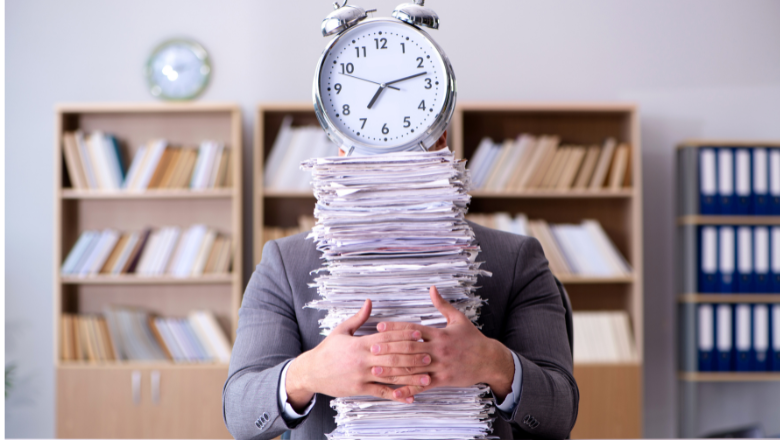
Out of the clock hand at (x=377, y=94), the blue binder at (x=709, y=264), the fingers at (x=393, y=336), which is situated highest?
the clock hand at (x=377, y=94)

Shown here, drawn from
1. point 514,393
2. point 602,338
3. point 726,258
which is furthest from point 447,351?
point 726,258

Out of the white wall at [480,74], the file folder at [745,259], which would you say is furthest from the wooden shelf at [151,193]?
the file folder at [745,259]

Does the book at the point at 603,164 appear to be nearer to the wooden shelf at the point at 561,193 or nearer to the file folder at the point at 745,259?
the wooden shelf at the point at 561,193

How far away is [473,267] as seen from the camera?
0.85m

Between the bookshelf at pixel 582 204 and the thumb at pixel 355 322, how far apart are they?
2386mm

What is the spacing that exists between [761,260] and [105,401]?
11.0 ft

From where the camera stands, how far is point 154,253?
3.25 metres

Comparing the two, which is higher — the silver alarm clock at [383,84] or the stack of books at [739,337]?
the silver alarm clock at [383,84]

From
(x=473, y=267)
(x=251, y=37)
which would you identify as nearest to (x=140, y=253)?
(x=251, y=37)

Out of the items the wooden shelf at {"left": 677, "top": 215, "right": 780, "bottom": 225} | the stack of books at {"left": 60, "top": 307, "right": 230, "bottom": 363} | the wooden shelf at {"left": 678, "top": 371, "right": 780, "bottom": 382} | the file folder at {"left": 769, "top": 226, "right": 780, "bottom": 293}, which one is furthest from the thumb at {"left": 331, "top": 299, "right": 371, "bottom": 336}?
the file folder at {"left": 769, "top": 226, "right": 780, "bottom": 293}

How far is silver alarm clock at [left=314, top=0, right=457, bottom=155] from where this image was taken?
85 centimetres

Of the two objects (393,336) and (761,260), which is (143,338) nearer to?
(393,336)

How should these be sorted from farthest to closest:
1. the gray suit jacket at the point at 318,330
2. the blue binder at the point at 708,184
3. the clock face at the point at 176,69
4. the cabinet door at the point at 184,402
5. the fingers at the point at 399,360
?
the clock face at the point at 176,69 < the blue binder at the point at 708,184 < the cabinet door at the point at 184,402 < the gray suit jacket at the point at 318,330 < the fingers at the point at 399,360

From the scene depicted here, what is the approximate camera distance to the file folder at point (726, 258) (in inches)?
124
